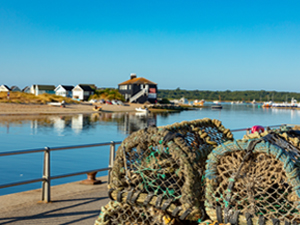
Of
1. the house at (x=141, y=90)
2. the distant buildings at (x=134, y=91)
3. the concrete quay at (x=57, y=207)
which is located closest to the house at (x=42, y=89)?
the distant buildings at (x=134, y=91)

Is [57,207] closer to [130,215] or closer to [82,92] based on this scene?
[130,215]

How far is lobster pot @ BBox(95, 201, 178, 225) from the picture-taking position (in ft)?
10.2

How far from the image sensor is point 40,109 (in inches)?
2367

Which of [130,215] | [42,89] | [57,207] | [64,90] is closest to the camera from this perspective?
[130,215]

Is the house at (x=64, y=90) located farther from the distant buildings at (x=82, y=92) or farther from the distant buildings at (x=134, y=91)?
the distant buildings at (x=82, y=92)

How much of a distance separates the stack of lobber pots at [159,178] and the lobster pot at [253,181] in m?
0.16

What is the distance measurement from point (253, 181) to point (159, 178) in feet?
2.92

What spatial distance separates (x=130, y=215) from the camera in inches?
130

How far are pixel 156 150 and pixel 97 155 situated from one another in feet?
57.8

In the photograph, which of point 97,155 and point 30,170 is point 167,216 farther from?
point 97,155

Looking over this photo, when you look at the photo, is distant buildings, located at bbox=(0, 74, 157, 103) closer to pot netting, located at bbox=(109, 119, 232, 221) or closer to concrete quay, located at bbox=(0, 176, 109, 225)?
concrete quay, located at bbox=(0, 176, 109, 225)

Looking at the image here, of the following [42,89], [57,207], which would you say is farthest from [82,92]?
[57,207]

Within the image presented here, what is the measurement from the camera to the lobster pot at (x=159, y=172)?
2.91 metres

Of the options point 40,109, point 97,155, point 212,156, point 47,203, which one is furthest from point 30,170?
point 40,109
